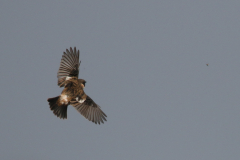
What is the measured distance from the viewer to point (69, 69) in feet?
65.7

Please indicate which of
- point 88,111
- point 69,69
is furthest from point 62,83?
point 88,111

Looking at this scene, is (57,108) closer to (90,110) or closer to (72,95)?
(72,95)

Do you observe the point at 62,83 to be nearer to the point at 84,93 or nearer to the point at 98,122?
the point at 84,93

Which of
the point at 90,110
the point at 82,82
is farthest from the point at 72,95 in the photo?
the point at 90,110

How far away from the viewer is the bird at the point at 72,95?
1933 cm

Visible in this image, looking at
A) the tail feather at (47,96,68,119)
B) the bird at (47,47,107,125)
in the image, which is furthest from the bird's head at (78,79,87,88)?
the tail feather at (47,96,68,119)

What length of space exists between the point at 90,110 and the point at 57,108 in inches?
77.3

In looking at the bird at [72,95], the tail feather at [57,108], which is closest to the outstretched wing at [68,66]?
the bird at [72,95]

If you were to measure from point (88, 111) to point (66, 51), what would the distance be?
9.08 ft

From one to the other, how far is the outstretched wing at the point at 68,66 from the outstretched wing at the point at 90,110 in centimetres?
134

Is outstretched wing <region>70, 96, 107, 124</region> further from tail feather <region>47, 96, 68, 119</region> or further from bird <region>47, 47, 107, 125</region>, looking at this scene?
tail feather <region>47, 96, 68, 119</region>

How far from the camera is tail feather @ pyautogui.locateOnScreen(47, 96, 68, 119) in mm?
19294

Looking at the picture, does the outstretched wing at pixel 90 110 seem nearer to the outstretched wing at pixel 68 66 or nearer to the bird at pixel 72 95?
the bird at pixel 72 95

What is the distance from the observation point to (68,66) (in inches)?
789
